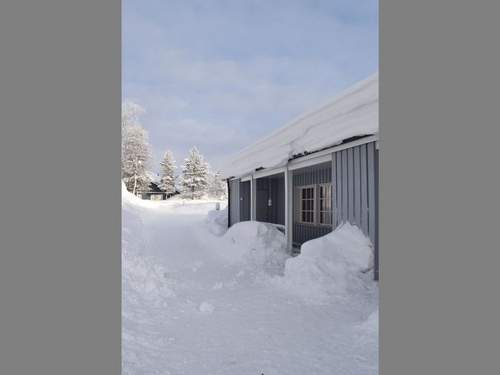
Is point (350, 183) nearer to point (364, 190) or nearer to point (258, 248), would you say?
point (364, 190)

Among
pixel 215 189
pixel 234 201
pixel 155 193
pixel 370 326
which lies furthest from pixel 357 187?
pixel 155 193

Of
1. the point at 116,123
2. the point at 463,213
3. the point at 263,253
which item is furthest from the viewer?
the point at 263,253

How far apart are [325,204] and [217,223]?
7.84 metres

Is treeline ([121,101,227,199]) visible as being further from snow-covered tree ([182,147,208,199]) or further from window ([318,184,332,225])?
window ([318,184,332,225])

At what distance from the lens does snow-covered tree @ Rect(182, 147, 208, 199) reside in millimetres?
47375

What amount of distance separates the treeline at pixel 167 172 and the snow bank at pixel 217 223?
686 inches

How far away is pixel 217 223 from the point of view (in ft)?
53.6

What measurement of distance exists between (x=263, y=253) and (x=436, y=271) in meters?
8.05

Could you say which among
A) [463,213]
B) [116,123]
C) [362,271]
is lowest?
[362,271]

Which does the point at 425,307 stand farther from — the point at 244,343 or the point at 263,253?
the point at 263,253

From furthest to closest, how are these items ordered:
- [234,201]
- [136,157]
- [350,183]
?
[136,157] < [234,201] < [350,183]

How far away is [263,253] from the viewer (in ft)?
28.2

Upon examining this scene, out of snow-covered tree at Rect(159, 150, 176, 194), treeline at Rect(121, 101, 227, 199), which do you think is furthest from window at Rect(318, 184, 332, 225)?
snow-covered tree at Rect(159, 150, 176, 194)

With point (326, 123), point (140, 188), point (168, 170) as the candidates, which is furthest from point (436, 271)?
point (168, 170)
